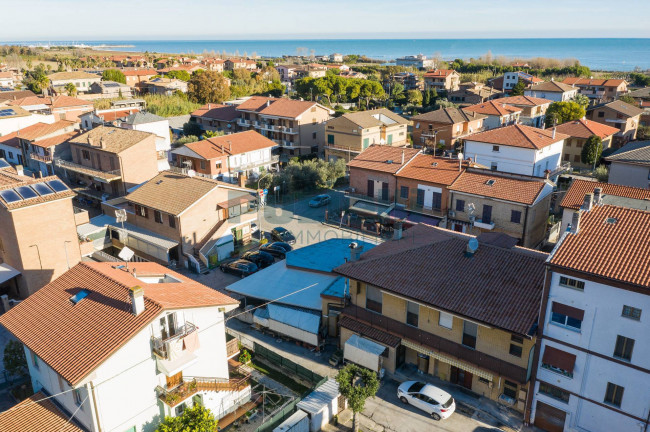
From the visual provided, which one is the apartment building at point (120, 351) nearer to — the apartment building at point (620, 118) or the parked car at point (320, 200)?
the parked car at point (320, 200)

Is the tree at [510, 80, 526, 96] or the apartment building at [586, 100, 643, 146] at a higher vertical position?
the tree at [510, 80, 526, 96]

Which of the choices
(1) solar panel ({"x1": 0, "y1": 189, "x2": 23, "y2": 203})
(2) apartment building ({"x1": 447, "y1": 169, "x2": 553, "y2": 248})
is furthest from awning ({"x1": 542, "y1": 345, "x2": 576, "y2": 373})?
(1) solar panel ({"x1": 0, "y1": 189, "x2": 23, "y2": 203})

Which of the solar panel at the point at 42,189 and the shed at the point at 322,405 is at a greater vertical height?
the solar panel at the point at 42,189

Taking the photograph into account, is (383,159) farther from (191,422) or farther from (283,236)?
(191,422)

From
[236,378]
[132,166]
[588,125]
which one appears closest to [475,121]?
[588,125]

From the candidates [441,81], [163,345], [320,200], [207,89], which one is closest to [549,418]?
[163,345]

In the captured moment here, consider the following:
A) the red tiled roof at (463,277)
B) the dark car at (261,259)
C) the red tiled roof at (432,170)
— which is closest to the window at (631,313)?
the red tiled roof at (463,277)

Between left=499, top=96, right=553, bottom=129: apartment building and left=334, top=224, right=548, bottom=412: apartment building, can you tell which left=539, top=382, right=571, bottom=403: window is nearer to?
left=334, top=224, right=548, bottom=412: apartment building
